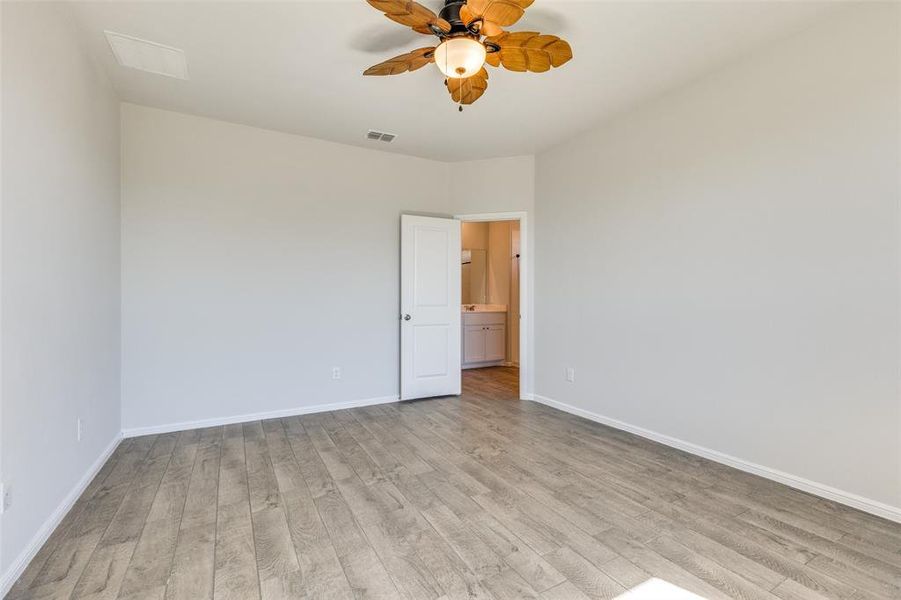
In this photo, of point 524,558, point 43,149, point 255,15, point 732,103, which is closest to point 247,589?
point 524,558

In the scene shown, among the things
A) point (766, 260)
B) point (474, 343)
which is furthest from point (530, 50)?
point (474, 343)

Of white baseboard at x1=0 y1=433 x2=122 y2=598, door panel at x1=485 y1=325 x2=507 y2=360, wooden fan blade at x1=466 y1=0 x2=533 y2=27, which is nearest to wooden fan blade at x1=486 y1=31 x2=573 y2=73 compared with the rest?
wooden fan blade at x1=466 y1=0 x2=533 y2=27

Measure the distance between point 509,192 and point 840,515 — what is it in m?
3.70

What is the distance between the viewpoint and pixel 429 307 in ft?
15.2

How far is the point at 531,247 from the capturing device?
4.58 m

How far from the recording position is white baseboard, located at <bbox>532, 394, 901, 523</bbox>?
7.09ft

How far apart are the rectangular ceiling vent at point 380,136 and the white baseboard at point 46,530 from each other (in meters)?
3.31

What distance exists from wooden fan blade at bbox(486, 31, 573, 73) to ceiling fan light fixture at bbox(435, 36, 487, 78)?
0.41 feet

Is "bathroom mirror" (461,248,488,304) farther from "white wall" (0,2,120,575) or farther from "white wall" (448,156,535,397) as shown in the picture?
"white wall" (0,2,120,575)

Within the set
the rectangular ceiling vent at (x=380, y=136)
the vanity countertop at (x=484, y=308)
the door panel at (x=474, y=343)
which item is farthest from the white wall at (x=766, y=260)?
the vanity countertop at (x=484, y=308)

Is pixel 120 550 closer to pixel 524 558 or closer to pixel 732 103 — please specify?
pixel 524 558

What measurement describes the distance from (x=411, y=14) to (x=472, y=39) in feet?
1.08

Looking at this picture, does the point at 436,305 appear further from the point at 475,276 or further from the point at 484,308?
the point at 475,276

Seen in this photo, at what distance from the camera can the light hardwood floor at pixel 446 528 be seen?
65.6 inches
